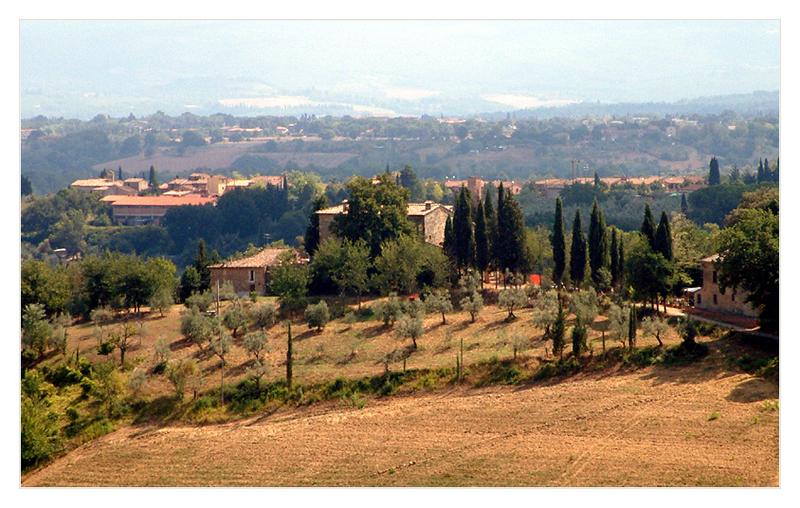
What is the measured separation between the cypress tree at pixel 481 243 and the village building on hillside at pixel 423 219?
335 cm

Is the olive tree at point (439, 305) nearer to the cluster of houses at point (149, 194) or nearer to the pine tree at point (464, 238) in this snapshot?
the pine tree at point (464, 238)

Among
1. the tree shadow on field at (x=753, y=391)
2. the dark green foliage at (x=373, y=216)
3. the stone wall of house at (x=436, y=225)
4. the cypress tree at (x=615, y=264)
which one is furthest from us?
the stone wall of house at (x=436, y=225)

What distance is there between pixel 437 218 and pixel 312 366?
52.4 ft

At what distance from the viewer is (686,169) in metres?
189

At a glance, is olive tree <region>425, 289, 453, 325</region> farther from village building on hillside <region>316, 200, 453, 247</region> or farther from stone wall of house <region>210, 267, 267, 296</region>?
stone wall of house <region>210, 267, 267, 296</region>

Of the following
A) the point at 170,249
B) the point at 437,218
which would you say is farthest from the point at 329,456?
the point at 170,249

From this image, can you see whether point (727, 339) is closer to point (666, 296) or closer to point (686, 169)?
point (666, 296)

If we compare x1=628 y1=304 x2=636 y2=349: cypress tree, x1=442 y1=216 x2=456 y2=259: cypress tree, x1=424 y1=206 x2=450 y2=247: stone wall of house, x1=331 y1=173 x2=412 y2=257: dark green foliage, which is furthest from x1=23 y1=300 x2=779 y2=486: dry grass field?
x1=424 y1=206 x2=450 y2=247: stone wall of house

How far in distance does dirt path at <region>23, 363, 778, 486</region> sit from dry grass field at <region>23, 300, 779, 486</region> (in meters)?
0.04

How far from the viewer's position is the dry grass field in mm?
28281

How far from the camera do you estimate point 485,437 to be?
30500 millimetres

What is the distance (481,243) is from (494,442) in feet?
47.2

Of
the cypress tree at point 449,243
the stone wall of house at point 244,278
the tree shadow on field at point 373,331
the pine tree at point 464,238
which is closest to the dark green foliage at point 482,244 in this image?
the pine tree at point 464,238

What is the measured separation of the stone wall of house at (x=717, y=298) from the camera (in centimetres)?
3609
